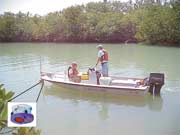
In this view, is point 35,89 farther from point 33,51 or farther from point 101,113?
point 33,51

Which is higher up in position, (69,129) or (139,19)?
(139,19)

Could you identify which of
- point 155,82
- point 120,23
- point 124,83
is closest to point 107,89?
point 124,83

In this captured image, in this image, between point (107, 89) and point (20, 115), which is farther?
point (107, 89)

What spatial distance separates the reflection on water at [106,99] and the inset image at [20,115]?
277 centimetres

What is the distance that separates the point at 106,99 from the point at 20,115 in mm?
3366

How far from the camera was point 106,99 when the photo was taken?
4773 millimetres

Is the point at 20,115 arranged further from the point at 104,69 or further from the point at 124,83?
the point at 104,69

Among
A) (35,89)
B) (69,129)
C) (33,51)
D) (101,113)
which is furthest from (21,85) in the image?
(33,51)

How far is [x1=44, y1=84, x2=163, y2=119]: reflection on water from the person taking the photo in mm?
4516

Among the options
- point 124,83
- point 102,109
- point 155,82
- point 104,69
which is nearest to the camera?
point 102,109

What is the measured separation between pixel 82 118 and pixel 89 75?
1.11 metres

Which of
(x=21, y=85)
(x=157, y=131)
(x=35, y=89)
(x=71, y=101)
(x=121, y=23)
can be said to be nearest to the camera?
(x=157, y=131)

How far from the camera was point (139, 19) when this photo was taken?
1238cm

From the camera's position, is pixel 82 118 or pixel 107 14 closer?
pixel 82 118
